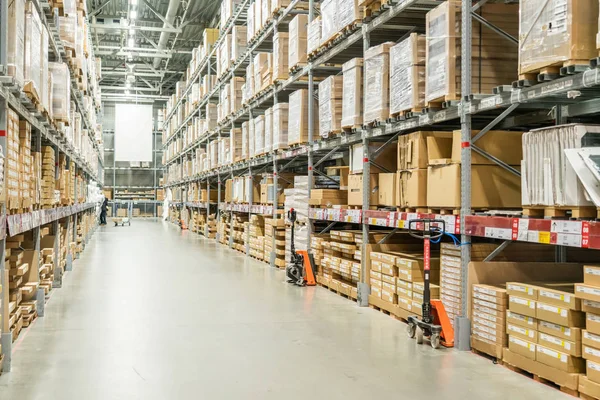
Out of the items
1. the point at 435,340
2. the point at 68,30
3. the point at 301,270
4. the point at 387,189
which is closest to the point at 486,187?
the point at 435,340

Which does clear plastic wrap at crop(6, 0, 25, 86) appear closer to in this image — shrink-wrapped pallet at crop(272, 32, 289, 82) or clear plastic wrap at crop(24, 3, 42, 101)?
clear plastic wrap at crop(24, 3, 42, 101)

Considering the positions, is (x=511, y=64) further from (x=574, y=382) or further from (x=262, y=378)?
(x=262, y=378)

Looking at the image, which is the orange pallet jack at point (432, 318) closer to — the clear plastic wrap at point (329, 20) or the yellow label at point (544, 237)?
the yellow label at point (544, 237)

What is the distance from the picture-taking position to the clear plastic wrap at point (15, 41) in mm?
4848

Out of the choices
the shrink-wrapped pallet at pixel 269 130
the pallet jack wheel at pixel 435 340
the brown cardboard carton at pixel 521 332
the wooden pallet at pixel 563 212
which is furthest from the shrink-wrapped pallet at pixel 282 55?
the brown cardboard carton at pixel 521 332

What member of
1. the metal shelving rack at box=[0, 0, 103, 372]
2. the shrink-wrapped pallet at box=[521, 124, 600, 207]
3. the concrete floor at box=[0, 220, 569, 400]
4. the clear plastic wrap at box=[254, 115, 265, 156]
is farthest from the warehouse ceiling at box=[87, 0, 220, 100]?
the shrink-wrapped pallet at box=[521, 124, 600, 207]

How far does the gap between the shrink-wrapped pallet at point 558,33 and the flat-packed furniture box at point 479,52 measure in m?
1.00

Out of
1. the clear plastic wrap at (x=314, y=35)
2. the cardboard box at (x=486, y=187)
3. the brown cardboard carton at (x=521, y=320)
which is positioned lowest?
the brown cardboard carton at (x=521, y=320)

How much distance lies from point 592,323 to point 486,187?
5.69 ft

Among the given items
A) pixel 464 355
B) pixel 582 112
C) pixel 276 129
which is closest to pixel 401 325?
pixel 464 355

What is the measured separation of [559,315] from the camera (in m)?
4.09

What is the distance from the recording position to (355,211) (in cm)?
770

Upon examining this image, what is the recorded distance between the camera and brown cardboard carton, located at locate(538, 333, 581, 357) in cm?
396

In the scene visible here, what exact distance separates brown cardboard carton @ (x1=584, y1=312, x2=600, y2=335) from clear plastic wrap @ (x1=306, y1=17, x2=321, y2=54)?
608cm
